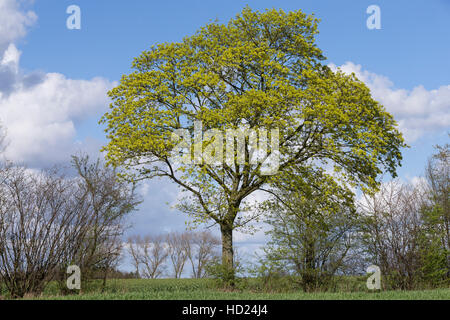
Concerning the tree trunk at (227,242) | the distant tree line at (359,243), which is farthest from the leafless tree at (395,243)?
the tree trunk at (227,242)

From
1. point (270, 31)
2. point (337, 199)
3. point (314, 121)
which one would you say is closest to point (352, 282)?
point (337, 199)

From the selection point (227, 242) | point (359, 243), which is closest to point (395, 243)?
point (359, 243)

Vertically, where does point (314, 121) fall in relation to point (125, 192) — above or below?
above

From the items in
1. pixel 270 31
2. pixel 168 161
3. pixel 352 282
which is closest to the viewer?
pixel 352 282

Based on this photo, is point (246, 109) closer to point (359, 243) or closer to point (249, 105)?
point (249, 105)

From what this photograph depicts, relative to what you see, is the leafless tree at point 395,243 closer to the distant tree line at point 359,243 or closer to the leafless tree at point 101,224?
the distant tree line at point 359,243

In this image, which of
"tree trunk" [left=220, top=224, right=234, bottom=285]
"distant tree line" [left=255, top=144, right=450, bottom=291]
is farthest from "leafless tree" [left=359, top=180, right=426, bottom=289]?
"tree trunk" [left=220, top=224, right=234, bottom=285]

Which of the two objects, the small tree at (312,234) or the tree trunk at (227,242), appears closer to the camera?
the small tree at (312,234)

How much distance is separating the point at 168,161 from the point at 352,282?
8.42 m

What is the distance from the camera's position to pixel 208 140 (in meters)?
15.9

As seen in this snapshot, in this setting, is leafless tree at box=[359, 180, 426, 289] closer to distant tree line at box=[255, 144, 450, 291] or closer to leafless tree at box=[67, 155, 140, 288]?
distant tree line at box=[255, 144, 450, 291]
